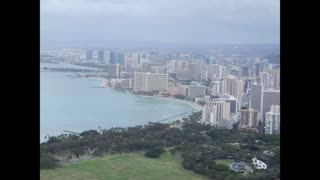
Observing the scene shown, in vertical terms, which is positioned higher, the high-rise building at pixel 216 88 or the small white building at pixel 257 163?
the high-rise building at pixel 216 88

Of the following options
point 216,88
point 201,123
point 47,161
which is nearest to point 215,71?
point 216,88

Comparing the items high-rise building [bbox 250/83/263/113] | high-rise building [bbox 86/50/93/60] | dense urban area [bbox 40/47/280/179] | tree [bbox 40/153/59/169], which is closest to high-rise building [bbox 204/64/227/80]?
dense urban area [bbox 40/47/280/179]

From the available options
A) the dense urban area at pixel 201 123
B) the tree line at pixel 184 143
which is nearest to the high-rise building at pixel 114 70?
the dense urban area at pixel 201 123

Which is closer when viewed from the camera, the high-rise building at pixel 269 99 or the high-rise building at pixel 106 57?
the high-rise building at pixel 269 99

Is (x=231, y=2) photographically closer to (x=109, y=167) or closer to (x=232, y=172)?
(x=232, y=172)

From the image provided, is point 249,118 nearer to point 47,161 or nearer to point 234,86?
point 234,86

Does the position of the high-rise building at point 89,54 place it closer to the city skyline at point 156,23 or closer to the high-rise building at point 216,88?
the city skyline at point 156,23
